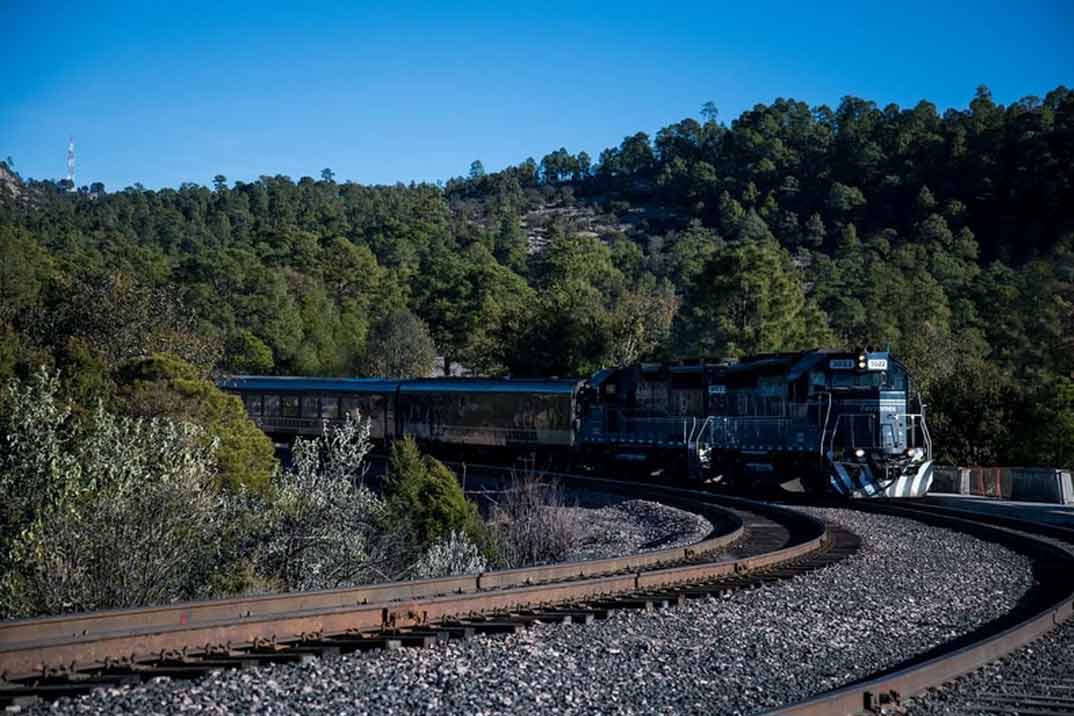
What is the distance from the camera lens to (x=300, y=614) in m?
7.92

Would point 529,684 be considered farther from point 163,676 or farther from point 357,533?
point 357,533

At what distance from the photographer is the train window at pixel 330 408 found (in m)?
36.5

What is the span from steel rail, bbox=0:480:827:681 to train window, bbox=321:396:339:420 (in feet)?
80.6

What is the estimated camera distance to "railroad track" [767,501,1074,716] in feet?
20.7

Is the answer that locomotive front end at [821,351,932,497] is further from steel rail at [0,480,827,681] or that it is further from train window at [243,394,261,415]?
train window at [243,394,261,415]

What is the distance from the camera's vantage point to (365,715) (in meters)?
5.99

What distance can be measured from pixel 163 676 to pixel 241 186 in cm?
16271

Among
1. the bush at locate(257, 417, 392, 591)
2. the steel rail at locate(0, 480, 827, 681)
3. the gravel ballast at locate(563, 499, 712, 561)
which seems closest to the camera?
the steel rail at locate(0, 480, 827, 681)

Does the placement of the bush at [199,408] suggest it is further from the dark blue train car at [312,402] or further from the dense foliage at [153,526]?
the dark blue train car at [312,402]

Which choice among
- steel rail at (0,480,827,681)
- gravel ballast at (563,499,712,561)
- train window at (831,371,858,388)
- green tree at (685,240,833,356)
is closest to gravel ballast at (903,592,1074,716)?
steel rail at (0,480,827,681)

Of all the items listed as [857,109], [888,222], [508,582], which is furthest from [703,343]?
[857,109]

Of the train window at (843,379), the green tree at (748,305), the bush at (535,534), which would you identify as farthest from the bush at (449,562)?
the green tree at (748,305)

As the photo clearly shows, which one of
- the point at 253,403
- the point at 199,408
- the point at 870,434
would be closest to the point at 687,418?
the point at 870,434

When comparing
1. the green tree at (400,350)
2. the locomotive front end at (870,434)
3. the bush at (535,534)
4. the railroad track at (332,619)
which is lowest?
the bush at (535,534)
